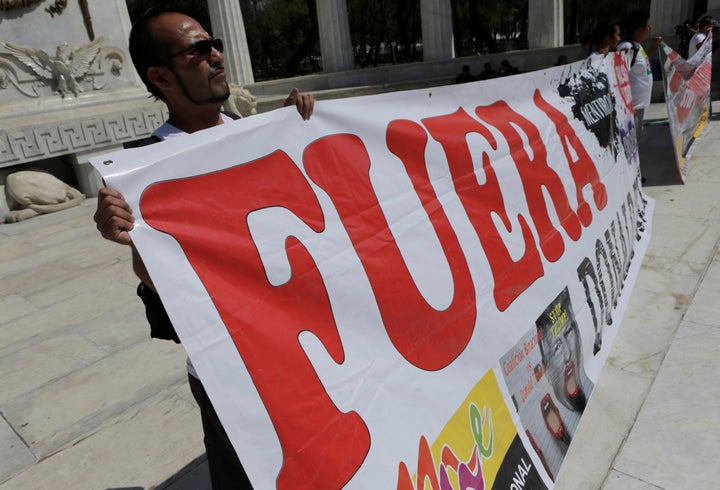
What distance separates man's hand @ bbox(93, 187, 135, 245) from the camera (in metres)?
1.13

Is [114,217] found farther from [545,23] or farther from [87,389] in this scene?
[545,23]

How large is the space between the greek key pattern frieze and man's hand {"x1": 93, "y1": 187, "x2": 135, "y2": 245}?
7.88 m

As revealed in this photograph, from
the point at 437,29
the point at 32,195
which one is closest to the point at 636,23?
the point at 32,195

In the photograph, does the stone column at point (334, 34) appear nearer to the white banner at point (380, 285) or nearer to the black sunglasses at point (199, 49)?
the white banner at point (380, 285)

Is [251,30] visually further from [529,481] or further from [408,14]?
[529,481]

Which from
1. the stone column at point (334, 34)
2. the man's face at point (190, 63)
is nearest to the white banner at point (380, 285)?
the man's face at point (190, 63)

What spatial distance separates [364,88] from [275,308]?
51.7ft

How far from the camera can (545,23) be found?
53.3ft

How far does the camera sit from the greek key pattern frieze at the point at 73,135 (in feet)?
24.8

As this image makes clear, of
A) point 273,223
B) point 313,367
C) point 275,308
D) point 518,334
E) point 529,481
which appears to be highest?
Answer: point 273,223

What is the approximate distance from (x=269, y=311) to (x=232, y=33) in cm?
1647

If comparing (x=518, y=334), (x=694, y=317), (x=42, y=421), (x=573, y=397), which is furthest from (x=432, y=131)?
(x=42, y=421)

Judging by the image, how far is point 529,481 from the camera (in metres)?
1.81

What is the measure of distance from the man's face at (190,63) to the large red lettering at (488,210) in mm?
896
